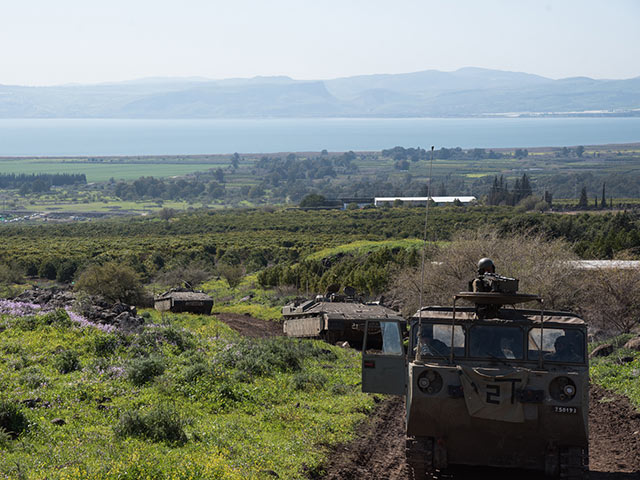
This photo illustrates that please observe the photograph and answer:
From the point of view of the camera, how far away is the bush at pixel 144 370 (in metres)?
16.5

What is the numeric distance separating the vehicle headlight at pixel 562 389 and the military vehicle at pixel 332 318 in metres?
15.4

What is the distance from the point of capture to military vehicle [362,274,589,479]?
11094mm

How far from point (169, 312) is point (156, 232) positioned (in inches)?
2797

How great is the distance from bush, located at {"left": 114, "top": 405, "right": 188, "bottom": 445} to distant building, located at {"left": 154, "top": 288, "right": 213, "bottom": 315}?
77.3ft

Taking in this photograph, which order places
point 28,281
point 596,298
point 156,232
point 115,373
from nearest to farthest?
1. point 115,373
2. point 596,298
3. point 28,281
4. point 156,232

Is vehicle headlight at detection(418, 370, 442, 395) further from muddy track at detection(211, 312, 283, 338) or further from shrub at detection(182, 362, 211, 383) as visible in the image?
muddy track at detection(211, 312, 283, 338)

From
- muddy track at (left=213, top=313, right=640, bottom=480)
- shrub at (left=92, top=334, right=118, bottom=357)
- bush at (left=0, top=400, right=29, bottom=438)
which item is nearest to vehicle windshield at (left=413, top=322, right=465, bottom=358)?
muddy track at (left=213, top=313, right=640, bottom=480)

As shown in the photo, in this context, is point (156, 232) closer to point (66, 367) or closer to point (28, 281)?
point (28, 281)

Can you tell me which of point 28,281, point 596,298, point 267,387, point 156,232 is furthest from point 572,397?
point 156,232

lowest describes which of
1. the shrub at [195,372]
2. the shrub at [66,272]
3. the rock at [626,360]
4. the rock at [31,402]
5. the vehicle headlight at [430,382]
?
the shrub at [66,272]

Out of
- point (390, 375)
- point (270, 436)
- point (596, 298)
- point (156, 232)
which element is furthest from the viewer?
point (156, 232)

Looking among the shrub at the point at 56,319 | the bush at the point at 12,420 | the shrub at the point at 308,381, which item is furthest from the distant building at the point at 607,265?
the bush at the point at 12,420

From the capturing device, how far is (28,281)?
57.3m

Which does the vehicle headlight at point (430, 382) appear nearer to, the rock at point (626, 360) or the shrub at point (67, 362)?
the shrub at point (67, 362)
